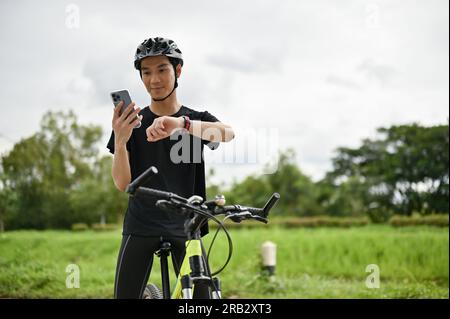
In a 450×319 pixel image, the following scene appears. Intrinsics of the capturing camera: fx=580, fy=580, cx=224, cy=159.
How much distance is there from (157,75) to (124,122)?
0.31m

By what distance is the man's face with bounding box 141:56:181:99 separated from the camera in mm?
2262

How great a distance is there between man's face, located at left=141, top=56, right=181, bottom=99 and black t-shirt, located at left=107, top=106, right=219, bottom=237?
0.36ft

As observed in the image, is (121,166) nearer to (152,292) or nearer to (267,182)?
(152,292)

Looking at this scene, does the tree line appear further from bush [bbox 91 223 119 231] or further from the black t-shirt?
the black t-shirt

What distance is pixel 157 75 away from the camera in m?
2.27

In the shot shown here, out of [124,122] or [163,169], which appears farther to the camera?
[163,169]

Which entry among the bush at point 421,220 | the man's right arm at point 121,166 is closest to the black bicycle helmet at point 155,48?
the man's right arm at point 121,166

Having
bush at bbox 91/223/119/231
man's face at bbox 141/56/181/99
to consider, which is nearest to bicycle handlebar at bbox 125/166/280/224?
man's face at bbox 141/56/181/99

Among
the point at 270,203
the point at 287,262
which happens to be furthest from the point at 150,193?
the point at 287,262
